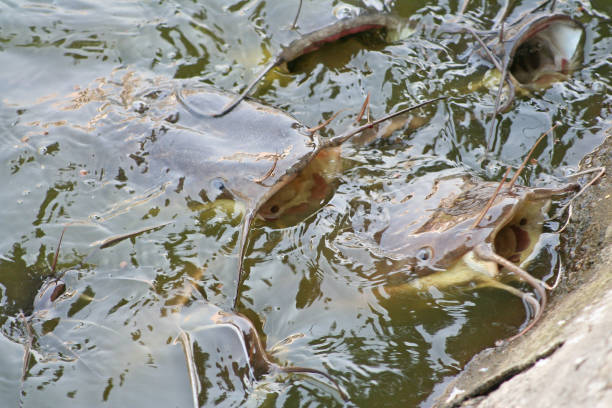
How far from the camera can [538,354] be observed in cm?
152

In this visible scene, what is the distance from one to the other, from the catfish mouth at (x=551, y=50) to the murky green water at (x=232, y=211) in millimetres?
82

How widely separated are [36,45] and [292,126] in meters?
1.72

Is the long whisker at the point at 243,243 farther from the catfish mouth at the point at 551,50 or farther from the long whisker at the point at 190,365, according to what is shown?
the catfish mouth at the point at 551,50

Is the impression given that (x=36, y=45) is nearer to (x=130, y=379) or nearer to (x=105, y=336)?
(x=105, y=336)

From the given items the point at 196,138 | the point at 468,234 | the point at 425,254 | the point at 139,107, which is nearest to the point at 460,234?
the point at 468,234

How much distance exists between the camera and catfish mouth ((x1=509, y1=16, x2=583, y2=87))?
2820 millimetres

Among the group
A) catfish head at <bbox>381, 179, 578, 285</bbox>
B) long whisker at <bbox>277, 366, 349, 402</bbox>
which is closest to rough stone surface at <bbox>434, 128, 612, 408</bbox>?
catfish head at <bbox>381, 179, 578, 285</bbox>

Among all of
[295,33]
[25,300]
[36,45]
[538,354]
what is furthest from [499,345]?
[36,45]

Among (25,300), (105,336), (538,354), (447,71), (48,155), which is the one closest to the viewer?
(538,354)

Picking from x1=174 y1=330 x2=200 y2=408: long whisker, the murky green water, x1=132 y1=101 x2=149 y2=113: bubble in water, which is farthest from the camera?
x1=132 y1=101 x2=149 y2=113: bubble in water

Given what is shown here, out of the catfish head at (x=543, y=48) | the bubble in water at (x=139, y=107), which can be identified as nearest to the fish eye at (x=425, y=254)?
the catfish head at (x=543, y=48)

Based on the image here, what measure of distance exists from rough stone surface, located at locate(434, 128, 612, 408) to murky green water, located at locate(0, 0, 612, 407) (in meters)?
0.12

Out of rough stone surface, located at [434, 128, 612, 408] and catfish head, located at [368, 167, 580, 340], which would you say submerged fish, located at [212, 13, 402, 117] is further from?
rough stone surface, located at [434, 128, 612, 408]

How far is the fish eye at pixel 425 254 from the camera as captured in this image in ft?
6.75
